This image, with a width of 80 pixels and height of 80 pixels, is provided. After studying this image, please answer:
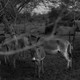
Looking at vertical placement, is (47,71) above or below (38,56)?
below

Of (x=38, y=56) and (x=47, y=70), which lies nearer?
(x=38, y=56)

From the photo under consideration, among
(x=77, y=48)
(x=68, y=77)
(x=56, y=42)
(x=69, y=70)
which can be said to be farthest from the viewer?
(x=77, y=48)

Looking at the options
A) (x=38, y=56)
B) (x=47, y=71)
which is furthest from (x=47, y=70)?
(x=38, y=56)

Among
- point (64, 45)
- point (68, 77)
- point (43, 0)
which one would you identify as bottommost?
point (68, 77)

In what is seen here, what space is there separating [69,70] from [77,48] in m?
2.83

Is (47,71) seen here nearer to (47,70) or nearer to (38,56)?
(47,70)

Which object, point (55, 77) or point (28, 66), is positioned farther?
point (28, 66)

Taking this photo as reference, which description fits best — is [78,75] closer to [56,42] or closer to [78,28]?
[56,42]

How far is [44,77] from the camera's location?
5.89m

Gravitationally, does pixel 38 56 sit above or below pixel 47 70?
above

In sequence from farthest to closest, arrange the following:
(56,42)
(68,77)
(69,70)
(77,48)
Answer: (77,48), (56,42), (69,70), (68,77)

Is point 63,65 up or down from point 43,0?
down

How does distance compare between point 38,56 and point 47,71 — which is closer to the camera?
point 38,56

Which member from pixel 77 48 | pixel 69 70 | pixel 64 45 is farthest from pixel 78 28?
pixel 69 70
